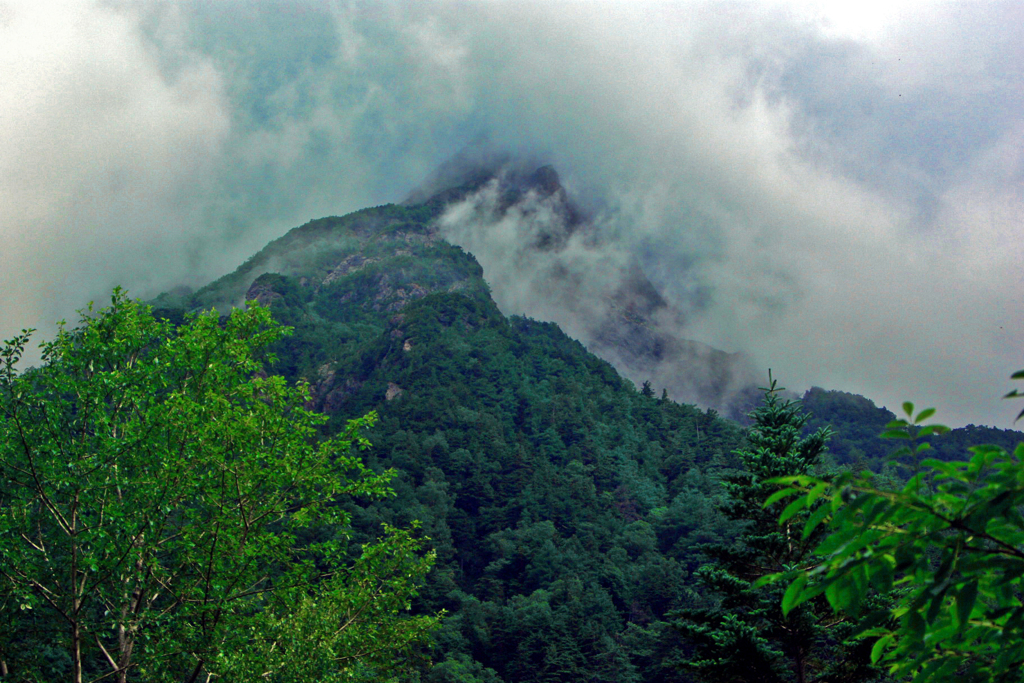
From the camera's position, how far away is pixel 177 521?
40.0 feet

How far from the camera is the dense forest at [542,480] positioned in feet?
52.8

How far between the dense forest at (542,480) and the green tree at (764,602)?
58 millimetres

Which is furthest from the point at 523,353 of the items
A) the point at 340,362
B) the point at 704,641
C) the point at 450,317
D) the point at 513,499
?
the point at 704,641

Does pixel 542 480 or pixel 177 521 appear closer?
pixel 177 521

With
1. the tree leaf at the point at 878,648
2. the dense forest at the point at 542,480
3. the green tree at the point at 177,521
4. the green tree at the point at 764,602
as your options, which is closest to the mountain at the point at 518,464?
the dense forest at the point at 542,480

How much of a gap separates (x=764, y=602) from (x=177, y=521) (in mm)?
11993

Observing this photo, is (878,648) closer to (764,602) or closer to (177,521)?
(177,521)

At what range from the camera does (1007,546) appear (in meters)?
2.83

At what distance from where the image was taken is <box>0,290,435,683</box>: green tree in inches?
398

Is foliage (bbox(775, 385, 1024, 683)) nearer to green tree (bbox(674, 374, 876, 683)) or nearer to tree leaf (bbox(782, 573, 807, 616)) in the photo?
tree leaf (bbox(782, 573, 807, 616))

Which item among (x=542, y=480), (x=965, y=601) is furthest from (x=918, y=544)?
(x=542, y=480)

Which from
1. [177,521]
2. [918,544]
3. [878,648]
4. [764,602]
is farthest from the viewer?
[764,602]

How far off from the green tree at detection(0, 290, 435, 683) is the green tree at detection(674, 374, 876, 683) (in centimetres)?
749

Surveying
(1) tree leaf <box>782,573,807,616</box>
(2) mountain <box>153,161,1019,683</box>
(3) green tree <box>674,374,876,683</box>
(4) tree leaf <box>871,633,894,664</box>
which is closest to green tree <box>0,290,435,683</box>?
(3) green tree <box>674,374,876,683</box>
